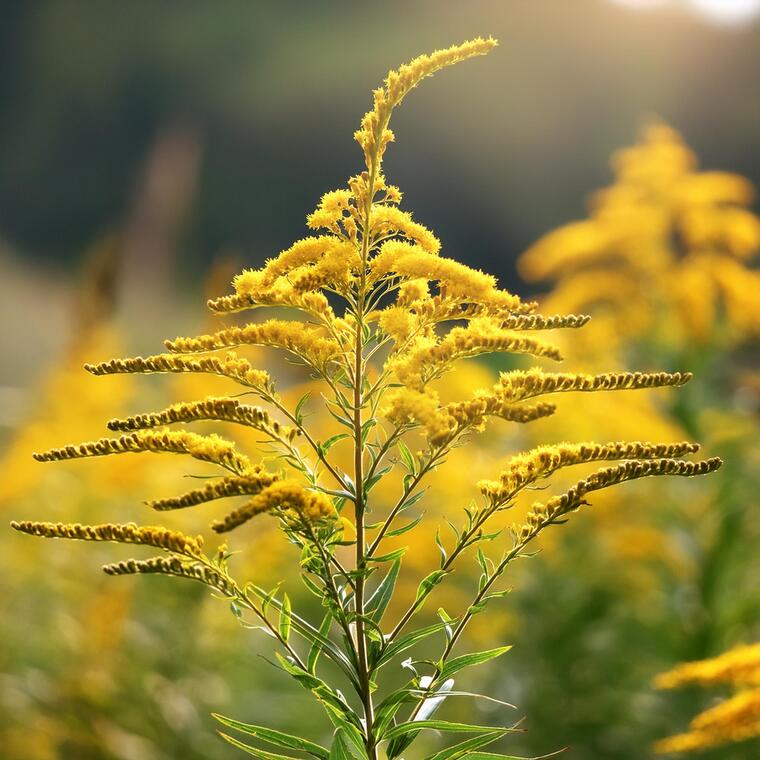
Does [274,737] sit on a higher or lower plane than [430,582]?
lower

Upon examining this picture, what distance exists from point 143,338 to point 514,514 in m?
8.90

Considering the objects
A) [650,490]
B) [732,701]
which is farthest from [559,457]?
[650,490]

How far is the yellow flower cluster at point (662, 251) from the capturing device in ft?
20.6

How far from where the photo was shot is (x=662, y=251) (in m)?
6.84

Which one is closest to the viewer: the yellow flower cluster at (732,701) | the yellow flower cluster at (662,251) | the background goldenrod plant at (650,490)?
the yellow flower cluster at (732,701)

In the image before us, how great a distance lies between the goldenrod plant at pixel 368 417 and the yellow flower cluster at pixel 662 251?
14.5ft

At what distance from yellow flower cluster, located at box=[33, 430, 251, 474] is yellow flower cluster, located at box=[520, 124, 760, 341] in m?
4.73

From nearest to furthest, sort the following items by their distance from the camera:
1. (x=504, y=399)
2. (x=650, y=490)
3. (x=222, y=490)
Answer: (x=222, y=490), (x=504, y=399), (x=650, y=490)

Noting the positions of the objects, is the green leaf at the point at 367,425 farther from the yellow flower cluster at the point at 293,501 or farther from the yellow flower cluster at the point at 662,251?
the yellow flower cluster at the point at 662,251

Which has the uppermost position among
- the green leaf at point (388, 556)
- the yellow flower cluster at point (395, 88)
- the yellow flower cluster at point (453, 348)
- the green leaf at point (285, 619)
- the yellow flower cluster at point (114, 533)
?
the yellow flower cluster at point (395, 88)

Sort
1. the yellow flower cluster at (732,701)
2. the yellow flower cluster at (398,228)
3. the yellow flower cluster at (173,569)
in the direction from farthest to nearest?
the yellow flower cluster at (732,701) < the yellow flower cluster at (398,228) < the yellow flower cluster at (173,569)

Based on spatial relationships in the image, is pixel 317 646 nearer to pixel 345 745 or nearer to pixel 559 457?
pixel 345 745

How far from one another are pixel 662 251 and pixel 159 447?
18.3 feet

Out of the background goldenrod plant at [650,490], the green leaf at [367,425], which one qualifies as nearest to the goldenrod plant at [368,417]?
the green leaf at [367,425]
